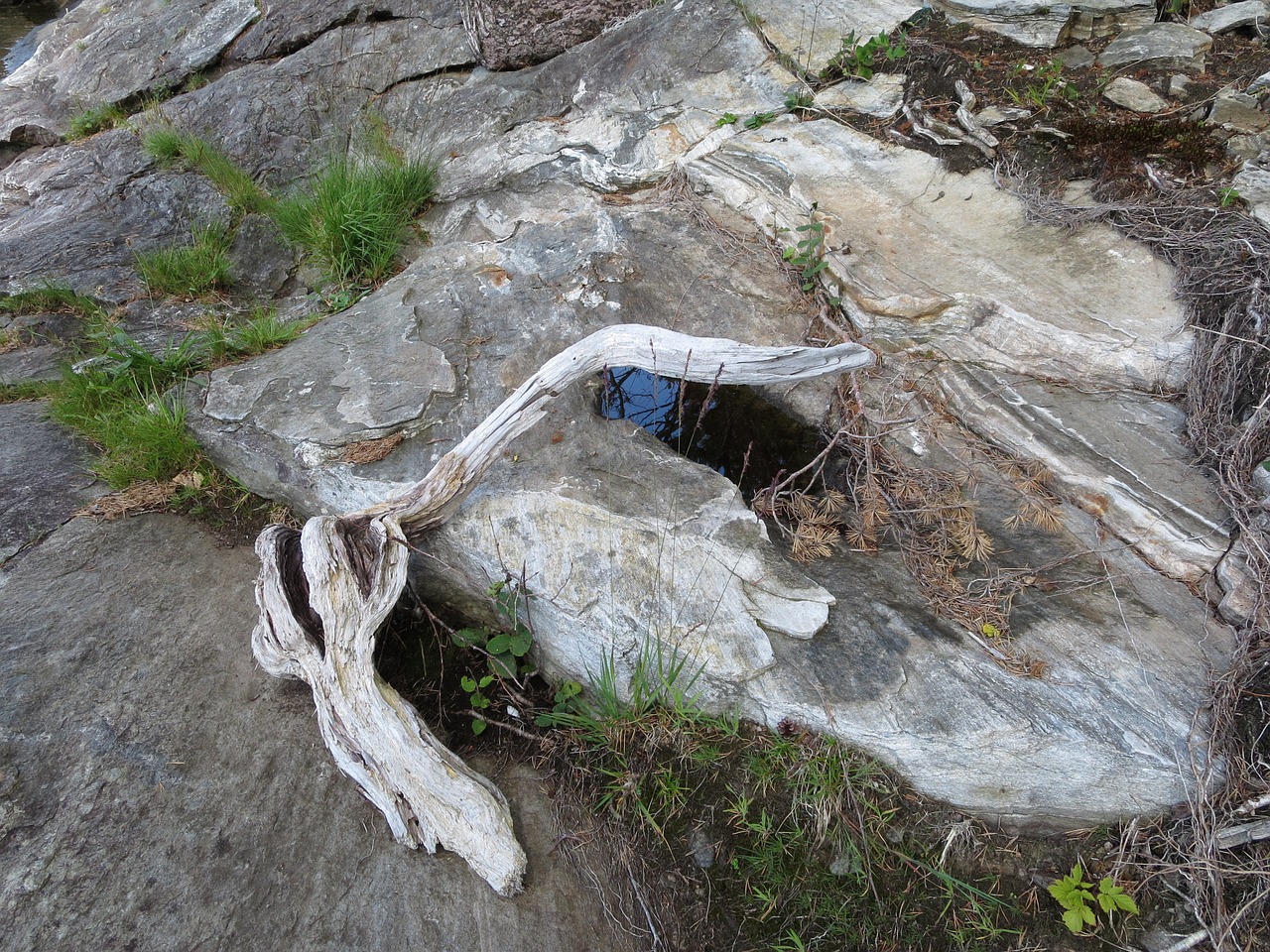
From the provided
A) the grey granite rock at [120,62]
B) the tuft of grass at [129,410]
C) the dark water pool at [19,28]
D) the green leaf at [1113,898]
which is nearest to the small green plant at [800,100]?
the tuft of grass at [129,410]

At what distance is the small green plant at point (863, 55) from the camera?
3994 millimetres

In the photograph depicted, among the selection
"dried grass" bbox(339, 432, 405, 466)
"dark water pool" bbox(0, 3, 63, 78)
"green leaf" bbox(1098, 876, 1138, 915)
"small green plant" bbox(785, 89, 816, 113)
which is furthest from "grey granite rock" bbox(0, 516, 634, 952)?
"dark water pool" bbox(0, 3, 63, 78)

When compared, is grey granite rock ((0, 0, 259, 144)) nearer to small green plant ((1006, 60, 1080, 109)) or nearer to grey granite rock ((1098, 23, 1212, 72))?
small green plant ((1006, 60, 1080, 109))

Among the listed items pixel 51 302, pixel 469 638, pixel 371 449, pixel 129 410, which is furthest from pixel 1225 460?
pixel 51 302

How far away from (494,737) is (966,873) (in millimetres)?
1505

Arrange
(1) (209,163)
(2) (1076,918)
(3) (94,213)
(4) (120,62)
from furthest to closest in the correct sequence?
(4) (120,62) → (1) (209,163) → (3) (94,213) → (2) (1076,918)

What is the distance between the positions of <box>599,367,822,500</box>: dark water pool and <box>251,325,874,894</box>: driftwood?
14.6 inches

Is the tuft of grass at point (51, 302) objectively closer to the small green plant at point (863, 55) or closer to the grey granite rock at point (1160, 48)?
the small green plant at point (863, 55)

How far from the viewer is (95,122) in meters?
5.50

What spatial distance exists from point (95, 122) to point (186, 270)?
270 centimetres

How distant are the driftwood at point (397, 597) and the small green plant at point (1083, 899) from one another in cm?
152

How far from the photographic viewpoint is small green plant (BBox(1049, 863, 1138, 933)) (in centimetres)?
197

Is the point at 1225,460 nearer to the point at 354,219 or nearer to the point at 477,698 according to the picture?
the point at 477,698

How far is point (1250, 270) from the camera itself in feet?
8.80
